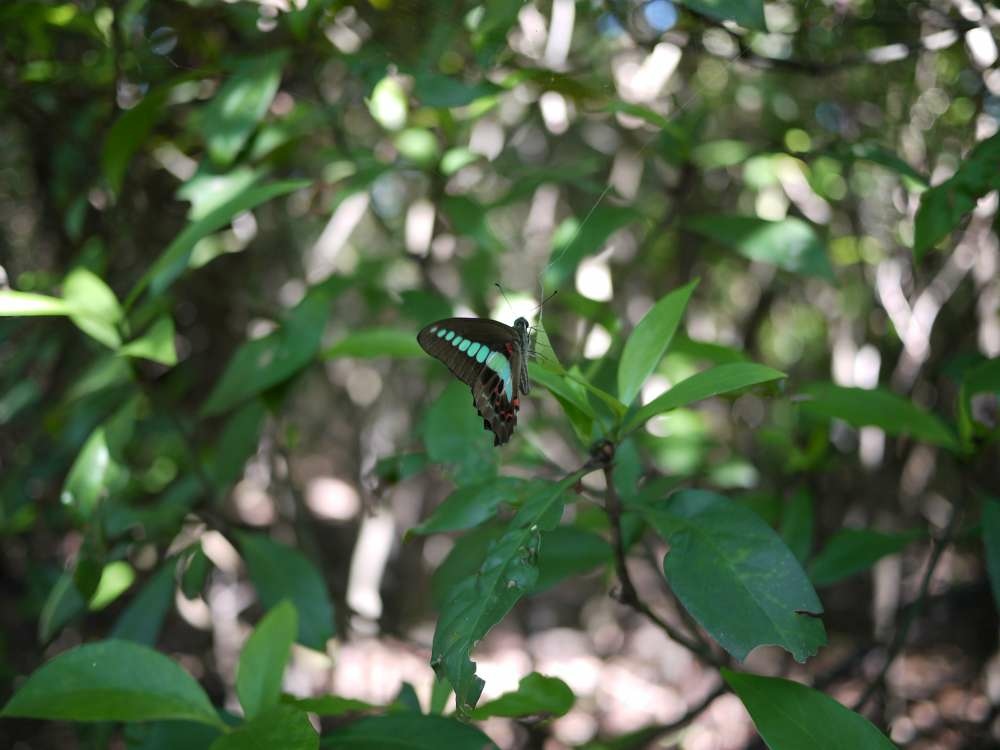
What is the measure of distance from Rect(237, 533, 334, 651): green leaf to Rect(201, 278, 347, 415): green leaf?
0.31 metres

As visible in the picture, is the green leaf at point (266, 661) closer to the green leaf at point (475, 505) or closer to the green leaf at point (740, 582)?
the green leaf at point (475, 505)

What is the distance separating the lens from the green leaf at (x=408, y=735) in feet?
3.80

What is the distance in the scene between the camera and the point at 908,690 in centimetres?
262

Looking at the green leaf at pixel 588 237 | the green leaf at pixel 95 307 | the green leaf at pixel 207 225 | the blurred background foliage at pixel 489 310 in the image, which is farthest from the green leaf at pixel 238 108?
the green leaf at pixel 588 237

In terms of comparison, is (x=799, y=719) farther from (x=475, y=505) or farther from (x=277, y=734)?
(x=277, y=734)

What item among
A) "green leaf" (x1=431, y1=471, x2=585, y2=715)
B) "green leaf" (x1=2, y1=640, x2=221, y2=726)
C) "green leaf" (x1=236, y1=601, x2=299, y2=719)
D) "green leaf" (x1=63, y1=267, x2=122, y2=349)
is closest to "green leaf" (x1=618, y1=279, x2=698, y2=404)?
"green leaf" (x1=431, y1=471, x2=585, y2=715)

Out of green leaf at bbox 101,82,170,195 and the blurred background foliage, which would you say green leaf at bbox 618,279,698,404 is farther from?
green leaf at bbox 101,82,170,195

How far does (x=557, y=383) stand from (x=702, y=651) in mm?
594

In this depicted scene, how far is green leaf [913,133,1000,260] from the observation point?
1.21 m

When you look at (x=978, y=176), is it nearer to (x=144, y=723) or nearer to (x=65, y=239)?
(x=144, y=723)

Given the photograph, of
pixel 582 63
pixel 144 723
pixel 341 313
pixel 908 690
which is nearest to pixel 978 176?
pixel 582 63

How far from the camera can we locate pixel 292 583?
1611 mm

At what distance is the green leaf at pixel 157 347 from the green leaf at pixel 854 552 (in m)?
1.25

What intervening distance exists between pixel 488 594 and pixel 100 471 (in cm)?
86
